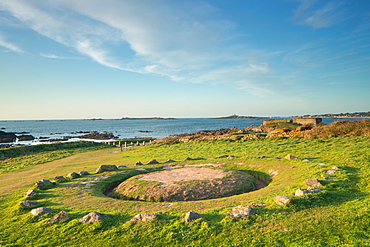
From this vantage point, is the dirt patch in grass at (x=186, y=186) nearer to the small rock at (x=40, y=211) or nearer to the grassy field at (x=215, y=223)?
the grassy field at (x=215, y=223)

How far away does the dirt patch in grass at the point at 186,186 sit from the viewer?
11.7 meters

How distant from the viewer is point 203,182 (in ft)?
42.5

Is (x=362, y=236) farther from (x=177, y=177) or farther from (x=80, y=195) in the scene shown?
(x=80, y=195)

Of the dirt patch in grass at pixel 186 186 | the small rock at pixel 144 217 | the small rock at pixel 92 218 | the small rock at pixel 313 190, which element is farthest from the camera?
the dirt patch in grass at pixel 186 186

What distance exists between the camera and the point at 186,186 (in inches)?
488

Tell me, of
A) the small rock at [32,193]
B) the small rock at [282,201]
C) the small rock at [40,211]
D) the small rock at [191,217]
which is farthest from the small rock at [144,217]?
the small rock at [32,193]

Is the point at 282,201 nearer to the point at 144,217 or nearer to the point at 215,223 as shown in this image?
the point at 215,223

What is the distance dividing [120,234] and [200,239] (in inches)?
105

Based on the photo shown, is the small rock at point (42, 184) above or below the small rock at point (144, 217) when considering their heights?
below

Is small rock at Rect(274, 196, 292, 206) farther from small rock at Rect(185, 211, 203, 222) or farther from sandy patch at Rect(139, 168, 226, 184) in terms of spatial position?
sandy patch at Rect(139, 168, 226, 184)

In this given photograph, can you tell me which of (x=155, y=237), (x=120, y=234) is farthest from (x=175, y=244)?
(x=120, y=234)

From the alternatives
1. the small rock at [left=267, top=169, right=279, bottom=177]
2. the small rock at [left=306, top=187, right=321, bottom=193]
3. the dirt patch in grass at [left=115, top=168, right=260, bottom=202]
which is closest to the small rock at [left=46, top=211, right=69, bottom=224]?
the dirt patch in grass at [left=115, top=168, right=260, bottom=202]

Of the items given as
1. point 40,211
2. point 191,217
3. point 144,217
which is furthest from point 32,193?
point 191,217

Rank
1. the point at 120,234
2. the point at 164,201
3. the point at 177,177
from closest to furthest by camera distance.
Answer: the point at 120,234 < the point at 164,201 < the point at 177,177
